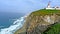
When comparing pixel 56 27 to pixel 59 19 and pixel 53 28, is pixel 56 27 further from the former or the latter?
pixel 59 19

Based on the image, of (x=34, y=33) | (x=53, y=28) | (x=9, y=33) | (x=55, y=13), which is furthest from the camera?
(x=9, y=33)

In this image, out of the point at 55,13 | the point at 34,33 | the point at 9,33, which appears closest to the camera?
the point at 34,33

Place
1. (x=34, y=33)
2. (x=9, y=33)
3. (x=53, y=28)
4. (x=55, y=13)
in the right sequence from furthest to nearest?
(x=9, y=33) < (x=55, y=13) < (x=34, y=33) < (x=53, y=28)

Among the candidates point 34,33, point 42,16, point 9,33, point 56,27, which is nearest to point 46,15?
point 42,16

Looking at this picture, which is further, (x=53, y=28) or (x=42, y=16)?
(x=42, y=16)

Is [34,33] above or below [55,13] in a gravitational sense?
below

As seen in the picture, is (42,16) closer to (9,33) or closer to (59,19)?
(59,19)

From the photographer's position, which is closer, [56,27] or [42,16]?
[56,27]

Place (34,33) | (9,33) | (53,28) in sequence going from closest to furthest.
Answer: (53,28) → (34,33) → (9,33)
